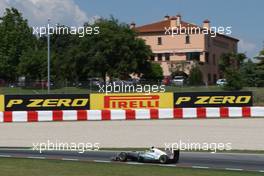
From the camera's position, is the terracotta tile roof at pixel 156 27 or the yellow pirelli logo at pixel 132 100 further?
the terracotta tile roof at pixel 156 27

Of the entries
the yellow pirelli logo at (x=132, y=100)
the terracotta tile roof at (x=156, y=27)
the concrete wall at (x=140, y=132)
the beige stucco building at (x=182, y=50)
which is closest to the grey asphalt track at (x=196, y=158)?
the concrete wall at (x=140, y=132)

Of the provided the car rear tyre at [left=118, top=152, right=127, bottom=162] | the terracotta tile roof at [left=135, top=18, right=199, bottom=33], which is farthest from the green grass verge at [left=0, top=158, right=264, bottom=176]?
the terracotta tile roof at [left=135, top=18, right=199, bottom=33]

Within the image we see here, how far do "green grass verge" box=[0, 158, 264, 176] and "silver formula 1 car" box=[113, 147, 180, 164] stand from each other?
0.68 metres

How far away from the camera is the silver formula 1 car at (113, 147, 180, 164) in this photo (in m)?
12.8

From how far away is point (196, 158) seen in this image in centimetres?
1412

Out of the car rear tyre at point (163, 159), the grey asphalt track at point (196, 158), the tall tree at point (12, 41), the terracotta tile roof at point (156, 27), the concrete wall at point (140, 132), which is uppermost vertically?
the terracotta tile roof at point (156, 27)

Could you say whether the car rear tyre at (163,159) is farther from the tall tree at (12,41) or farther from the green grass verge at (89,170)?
the tall tree at (12,41)

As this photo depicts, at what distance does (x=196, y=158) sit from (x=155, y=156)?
164cm

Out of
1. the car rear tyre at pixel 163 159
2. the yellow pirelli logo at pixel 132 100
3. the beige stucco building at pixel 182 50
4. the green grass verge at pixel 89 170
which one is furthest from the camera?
the beige stucco building at pixel 182 50

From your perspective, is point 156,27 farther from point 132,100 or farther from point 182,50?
point 132,100

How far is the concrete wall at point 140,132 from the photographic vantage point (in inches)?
725

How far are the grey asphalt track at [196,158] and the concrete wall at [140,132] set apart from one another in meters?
2.32

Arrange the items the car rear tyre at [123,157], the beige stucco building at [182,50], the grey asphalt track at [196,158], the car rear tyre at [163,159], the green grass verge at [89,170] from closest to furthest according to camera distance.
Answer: the green grass verge at [89,170], the grey asphalt track at [196,158], the car rear tyre at [163,159], the car rear tyre at [123,157], the beige stucco building at [182,50]

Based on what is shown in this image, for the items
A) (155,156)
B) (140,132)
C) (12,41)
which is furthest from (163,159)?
(12,41)
